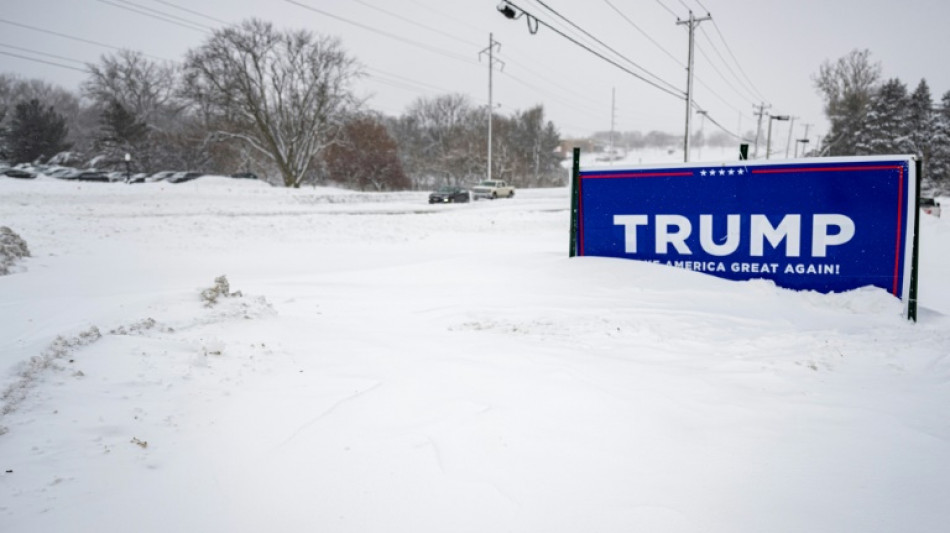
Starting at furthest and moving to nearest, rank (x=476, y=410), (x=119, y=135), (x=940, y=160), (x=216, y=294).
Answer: (x=940, y=160) → (x=119, y=135) → (x=216, y=294) → (x=476, y=410)

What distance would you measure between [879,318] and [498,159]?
55482mm

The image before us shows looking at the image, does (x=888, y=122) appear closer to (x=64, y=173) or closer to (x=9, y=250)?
(x=9, y=250)

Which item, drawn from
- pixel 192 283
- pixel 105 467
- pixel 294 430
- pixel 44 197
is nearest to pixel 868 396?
pixel 294 430

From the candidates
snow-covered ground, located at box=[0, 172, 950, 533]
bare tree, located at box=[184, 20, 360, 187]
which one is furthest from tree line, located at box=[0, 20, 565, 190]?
snow-covered ground, located at box=[0, 172, 950, 533]

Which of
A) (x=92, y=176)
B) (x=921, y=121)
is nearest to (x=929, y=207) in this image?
(x=921, y=121)

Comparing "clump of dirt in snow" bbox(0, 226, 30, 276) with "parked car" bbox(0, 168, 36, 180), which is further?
"parked car" bbox(0, 168, 36, 180)

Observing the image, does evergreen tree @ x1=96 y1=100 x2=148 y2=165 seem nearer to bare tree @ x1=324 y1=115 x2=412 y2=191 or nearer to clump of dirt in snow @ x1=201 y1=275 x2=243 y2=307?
bare tree @ x1=324 y1=115 x2=412 y2=191

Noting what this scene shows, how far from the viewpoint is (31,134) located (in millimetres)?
51125

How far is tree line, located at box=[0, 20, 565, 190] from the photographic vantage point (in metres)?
40.2

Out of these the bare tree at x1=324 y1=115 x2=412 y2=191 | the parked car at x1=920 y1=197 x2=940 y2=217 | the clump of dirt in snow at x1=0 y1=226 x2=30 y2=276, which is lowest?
the clump of dirt in snow at x1=0 y1=226 x2=30 y2=276

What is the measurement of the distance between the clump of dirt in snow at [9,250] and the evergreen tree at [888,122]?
230 ft

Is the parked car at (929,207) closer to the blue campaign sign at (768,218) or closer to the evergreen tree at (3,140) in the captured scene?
the blue campaign sign at (768,218)

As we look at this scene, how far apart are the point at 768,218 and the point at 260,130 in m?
43.5

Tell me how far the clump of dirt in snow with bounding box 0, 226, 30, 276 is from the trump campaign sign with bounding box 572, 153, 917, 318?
9.02 meters
